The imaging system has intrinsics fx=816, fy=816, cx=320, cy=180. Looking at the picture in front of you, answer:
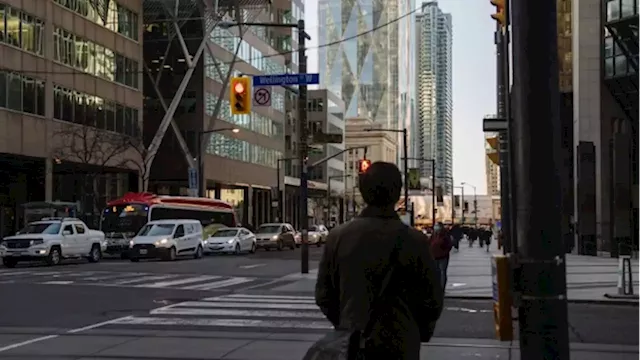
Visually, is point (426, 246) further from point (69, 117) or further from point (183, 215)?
point (69, 117)

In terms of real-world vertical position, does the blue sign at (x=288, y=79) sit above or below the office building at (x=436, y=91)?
below

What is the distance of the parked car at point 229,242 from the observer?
1709 inches

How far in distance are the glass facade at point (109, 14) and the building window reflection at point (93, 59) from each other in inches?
67.4

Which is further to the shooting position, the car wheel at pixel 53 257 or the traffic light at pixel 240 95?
the car wheel at pixel 53 257

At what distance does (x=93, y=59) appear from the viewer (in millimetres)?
54219

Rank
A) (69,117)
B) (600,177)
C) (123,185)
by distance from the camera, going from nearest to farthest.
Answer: (600,177), (69,117), (123,185)

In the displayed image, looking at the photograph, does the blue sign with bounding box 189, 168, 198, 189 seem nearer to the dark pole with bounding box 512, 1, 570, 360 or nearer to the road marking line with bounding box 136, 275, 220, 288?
the road marking line with bounding box 136, 275, 220, 288

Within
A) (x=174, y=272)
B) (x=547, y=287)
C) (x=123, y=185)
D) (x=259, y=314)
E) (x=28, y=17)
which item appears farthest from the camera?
(x=123, y=185)

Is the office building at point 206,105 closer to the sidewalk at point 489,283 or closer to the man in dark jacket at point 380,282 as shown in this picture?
the sidewalk at point 489,283

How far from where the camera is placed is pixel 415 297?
392 centimetres

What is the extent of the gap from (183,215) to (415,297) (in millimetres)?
42694

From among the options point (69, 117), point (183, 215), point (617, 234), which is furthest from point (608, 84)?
point (69, 117)

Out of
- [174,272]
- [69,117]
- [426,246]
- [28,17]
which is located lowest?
[174,272]

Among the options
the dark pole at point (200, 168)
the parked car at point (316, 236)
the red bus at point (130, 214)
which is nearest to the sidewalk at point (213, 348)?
the red bus at point (130, 214)
